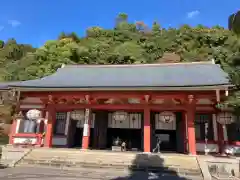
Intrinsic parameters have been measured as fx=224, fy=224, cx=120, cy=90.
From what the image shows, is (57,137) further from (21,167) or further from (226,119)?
(226,119)

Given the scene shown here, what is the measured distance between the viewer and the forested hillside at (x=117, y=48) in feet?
121

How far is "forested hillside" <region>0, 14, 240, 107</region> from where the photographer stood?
121 feet

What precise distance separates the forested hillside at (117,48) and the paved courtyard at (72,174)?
25.1 metres

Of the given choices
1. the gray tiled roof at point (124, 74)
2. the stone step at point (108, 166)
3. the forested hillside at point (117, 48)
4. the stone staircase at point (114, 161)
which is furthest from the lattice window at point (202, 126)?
the forested hillside at point (117, 48)

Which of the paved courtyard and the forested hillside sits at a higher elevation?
the forested hillside

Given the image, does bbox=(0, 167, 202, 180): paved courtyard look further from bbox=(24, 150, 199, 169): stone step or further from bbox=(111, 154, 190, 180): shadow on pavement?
bbox=(24, 150, 199, 169): stone step

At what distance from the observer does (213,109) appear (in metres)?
12.8

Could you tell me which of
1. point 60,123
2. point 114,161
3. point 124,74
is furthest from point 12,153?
point 124,74

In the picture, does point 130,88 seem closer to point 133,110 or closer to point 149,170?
point 133,110

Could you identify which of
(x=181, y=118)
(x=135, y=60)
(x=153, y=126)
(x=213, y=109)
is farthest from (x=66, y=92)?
(x=135, y=60)

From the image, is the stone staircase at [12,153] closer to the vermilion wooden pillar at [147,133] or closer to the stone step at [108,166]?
the stone step at [108,166]

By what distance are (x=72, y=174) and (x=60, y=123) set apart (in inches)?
260

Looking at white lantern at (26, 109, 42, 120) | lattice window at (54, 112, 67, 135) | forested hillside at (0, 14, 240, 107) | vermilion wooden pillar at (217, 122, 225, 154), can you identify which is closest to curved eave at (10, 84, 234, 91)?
white lantern at (26, 109, 42, 120)

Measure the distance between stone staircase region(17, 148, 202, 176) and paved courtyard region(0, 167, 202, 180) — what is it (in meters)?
0.52
